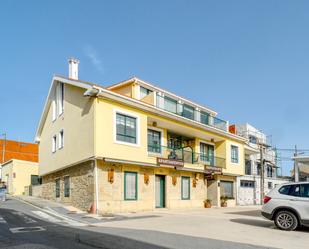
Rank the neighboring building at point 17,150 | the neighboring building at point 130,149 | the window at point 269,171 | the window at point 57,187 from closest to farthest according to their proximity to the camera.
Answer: the neighboring building at point 130,149, the window at point 57,187, the neighboring building at point 17,150, the window at point 269,171

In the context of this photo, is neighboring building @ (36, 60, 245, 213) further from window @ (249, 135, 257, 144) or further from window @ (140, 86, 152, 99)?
window @ (249, 135, 257, 144)

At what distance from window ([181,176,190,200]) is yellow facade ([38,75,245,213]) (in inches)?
10.5

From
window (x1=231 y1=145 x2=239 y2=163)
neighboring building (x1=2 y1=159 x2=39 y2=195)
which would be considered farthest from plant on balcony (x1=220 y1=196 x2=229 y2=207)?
neighboring building (x1=2 y1=159 x2=39 y2=195)

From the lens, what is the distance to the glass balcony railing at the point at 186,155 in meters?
24.3

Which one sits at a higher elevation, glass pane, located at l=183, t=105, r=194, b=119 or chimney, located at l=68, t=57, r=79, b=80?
chimney, located at l=68, t=57, r=79, b=80

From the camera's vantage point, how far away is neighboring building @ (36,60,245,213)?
19500 mm

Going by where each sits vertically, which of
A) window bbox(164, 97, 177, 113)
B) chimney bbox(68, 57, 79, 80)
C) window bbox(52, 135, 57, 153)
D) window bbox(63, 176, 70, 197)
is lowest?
window bbox(63, 176, 70, 197)

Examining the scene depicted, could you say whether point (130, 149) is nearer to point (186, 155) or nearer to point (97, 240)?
point (186, 155)

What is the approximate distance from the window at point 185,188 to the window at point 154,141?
3150 mm

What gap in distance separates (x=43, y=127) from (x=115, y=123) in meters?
11.9

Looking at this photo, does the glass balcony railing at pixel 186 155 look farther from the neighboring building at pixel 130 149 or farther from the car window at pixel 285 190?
the car window at pixel 285 190

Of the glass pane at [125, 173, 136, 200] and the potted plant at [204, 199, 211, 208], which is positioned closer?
the glass pane at [125, 173, 136, 200]

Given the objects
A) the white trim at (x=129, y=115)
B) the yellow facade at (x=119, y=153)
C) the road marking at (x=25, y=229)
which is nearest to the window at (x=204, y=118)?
the yellow facade at (x=119, y=153)

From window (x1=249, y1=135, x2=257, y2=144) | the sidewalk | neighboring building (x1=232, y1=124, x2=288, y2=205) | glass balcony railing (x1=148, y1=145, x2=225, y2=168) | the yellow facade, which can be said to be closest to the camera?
the sidewalk
